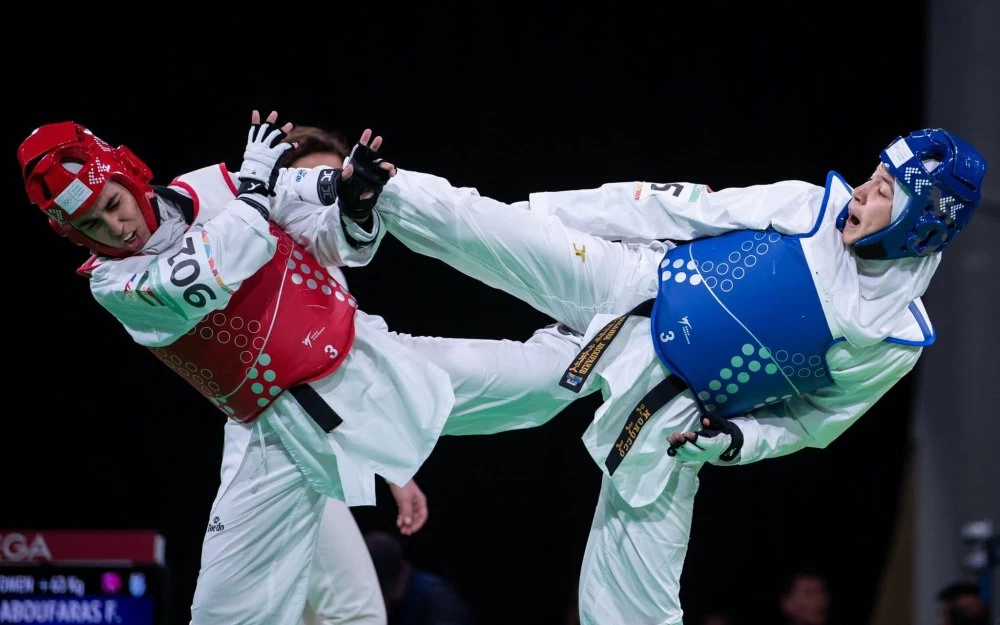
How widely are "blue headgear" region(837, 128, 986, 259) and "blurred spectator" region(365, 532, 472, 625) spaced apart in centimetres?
200

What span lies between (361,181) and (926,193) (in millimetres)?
1248

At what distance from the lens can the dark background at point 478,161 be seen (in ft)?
15.9

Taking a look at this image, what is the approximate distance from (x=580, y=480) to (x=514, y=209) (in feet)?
7.84

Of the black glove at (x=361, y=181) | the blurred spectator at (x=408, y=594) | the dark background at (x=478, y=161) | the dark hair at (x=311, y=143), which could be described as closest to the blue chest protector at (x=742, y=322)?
the black glove at (x=361, y=181)

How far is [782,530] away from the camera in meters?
5.13

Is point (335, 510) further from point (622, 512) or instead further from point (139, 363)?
point (139, 363)

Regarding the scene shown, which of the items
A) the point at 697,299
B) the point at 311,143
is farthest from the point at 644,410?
the point at 311,143

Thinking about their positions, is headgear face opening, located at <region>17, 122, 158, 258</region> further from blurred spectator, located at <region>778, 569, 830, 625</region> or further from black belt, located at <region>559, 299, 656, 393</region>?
blurred spectator, located at <region>778, 569, 830, 625</region>

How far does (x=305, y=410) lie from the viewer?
9.43 feet

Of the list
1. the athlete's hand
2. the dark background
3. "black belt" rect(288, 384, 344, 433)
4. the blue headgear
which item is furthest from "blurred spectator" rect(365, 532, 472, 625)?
the blue headgear

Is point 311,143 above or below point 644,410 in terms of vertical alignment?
above

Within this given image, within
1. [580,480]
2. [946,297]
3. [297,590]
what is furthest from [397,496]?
[946,297]

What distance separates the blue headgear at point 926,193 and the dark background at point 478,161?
2.30m

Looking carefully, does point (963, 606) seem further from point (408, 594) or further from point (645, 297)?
point (645, 297)
